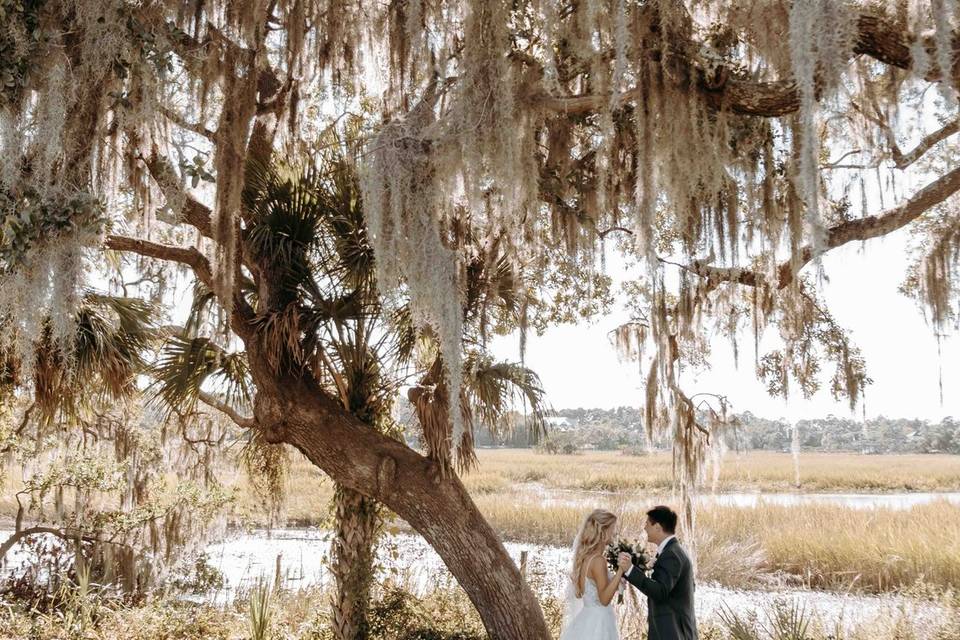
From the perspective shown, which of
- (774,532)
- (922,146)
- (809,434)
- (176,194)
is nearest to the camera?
(176,194)

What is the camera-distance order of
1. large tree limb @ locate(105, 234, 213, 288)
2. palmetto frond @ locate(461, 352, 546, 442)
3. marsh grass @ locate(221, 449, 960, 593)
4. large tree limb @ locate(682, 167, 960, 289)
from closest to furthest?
large tree limb @ locate(682, 167, 960, 289) < large tree limb @ locate(105, 234, 213, 288) < palmetto frond @ locate(461, 352, 546, 442) < marsh grass @ locate(221, 449, 960, 593)

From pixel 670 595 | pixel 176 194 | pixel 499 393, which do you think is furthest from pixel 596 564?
pixel 176 194

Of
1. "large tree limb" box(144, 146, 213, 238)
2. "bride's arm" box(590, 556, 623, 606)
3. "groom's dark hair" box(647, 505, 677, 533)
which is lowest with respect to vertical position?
"bride's arm" box(590, 556, 623, 606)

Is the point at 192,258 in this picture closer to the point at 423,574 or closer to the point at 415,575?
the point at 415,575

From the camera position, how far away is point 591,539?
4449 mm

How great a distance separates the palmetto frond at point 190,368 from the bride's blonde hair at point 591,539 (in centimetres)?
304

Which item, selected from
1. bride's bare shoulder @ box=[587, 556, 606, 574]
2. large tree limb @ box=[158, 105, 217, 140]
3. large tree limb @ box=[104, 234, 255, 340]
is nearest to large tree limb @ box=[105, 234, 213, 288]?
large tree limb @ box=[104, 234, 255, 340]

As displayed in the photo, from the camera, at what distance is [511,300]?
5898 millimetres

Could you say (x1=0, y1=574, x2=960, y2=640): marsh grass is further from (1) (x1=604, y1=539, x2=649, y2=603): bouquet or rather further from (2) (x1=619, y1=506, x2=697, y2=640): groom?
(2) (x1=619, y1=506, x2=697, y2=640): groom

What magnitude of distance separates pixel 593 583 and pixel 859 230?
3.10 metres

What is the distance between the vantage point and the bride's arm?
14.2 feet

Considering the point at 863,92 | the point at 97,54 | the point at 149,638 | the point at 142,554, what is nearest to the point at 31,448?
the point at 142,554

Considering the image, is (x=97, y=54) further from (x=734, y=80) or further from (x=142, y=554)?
(x=142, y=554)

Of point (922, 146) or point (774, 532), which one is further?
point (774, 532)
